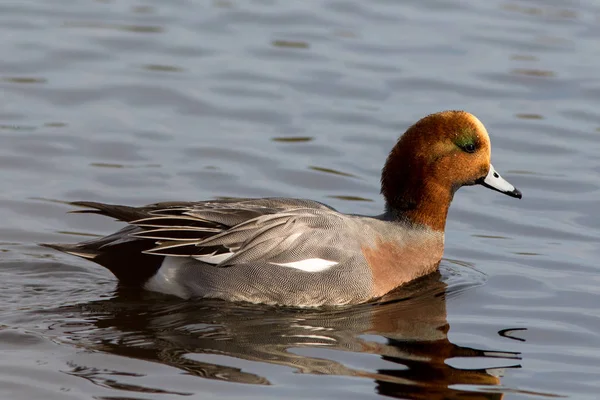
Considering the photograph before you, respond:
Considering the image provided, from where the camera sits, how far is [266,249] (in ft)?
23.8

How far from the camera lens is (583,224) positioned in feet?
28.9

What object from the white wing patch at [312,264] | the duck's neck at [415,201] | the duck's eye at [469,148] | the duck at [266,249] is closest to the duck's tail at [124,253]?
the duck at [266,249]

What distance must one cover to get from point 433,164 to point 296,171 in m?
2.03

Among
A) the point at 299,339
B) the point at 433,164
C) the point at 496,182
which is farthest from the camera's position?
the point at 496,182

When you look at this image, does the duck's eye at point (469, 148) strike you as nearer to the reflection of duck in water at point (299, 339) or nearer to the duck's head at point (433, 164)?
the duck's head at point (433, 164)

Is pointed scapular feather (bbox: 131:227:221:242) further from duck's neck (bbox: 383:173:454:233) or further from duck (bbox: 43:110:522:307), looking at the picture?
duck's neck (bbox: 383:173:454:233)

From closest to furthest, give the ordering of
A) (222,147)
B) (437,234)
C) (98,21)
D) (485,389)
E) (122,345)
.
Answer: (485,389) → (122,345) → (437,234) → (222,147) → (98,21)

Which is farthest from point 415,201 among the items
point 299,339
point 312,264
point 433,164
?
point 299,339

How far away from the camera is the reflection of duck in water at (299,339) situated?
6.10 m

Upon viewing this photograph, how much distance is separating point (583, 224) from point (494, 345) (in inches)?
94.7

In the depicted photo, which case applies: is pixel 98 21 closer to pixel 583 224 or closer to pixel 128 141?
pixel 128 141

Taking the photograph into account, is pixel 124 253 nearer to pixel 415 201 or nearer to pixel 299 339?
pixel 299 339

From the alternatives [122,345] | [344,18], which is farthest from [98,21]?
[122,345]

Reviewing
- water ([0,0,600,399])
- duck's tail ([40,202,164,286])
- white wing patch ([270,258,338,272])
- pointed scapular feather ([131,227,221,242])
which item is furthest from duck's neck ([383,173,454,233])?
duck's tail ([40,202,164,286])
